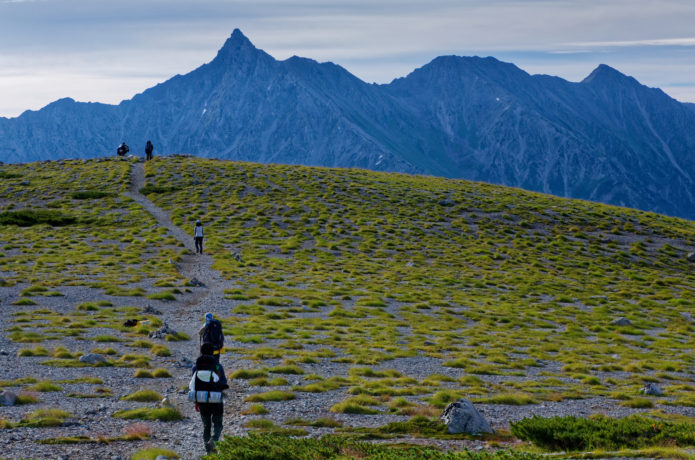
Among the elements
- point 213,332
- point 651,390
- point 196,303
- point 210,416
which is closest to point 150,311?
point 196,303

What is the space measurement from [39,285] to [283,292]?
14122 millimetres

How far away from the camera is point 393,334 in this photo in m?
28.5

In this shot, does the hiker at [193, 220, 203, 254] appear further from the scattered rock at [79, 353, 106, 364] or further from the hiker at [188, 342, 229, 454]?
the hiker at [188, 342, 229, 454]

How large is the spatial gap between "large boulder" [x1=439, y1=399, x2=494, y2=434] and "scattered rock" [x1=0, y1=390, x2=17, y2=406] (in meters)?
11.3

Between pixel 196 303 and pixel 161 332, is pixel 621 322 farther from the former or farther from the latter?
pixel 161 332

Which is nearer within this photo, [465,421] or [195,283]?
[465,421]

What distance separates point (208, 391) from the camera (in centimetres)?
1280

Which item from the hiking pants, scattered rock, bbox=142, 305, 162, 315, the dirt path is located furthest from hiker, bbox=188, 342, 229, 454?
scattered rock, bbox=142, 305, 162, 315

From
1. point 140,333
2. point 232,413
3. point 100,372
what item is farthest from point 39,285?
point 232,413

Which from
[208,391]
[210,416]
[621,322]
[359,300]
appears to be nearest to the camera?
[208,391]

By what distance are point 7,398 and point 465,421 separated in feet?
38.9

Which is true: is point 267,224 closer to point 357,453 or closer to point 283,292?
point 283,292

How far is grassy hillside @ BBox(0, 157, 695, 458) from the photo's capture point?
59.7ft

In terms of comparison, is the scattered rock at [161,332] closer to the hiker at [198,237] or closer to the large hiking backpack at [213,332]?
the large hiking backpack at [213,332]
